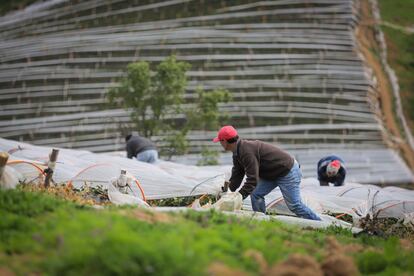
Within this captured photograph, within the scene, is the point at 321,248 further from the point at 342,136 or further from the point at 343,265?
the point at 342,136

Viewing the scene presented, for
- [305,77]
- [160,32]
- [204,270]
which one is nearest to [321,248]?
[204,270]

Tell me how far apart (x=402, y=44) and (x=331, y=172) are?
20.9 m

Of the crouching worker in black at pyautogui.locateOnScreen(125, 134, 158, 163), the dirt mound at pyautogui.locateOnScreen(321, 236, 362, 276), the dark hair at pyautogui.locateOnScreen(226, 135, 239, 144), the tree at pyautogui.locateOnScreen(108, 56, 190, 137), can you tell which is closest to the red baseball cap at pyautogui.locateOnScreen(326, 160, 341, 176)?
the crouching worker in black at pyautogui.locateOnScreen(125, 134, 158, 163)

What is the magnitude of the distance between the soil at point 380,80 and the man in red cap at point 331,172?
12510 mm

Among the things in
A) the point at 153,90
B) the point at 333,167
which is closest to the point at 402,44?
the point at 153,90

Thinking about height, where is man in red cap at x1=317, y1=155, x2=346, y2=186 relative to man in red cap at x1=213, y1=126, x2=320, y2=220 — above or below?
below

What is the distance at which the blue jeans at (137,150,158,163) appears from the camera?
1482 centimetres

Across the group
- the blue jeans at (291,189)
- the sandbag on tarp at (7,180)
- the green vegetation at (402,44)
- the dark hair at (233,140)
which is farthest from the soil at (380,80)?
the sandbag on tarp at (7,180)

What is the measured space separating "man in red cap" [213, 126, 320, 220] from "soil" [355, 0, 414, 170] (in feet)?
57.0

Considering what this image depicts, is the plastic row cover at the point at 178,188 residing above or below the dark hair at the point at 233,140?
below

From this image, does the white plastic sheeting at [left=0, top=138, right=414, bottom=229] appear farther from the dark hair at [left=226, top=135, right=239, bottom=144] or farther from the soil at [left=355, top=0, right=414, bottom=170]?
the soil at [left=355, top=0, right=414, bottom=170]

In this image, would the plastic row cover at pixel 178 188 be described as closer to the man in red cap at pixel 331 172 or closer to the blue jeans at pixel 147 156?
the man in red cap at pixel 331 172

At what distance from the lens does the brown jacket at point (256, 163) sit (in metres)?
8.71

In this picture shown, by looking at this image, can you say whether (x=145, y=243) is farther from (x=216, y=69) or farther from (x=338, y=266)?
(x=216, y=69)
